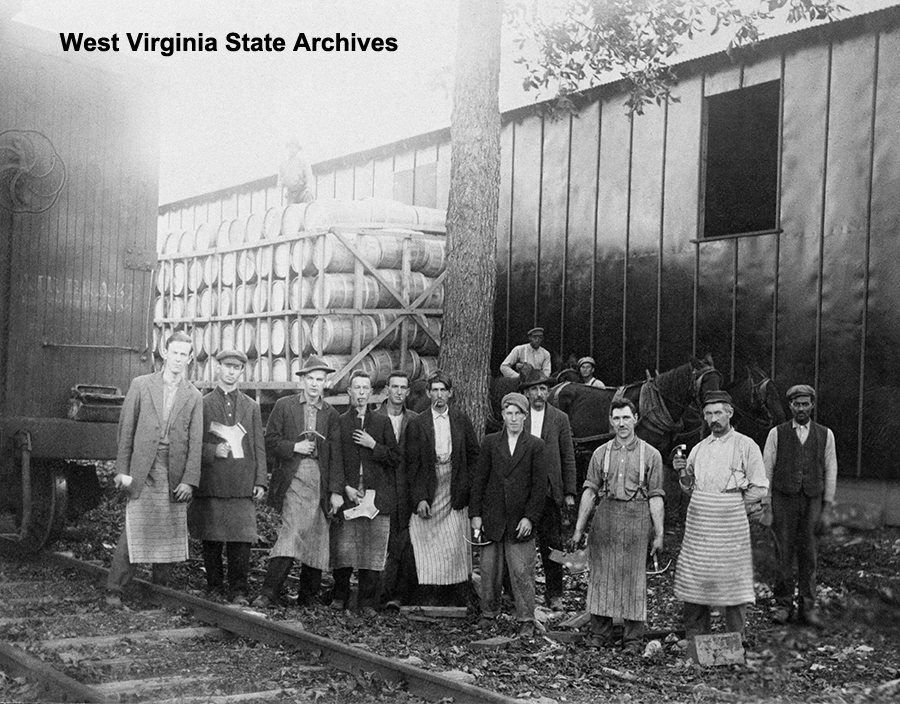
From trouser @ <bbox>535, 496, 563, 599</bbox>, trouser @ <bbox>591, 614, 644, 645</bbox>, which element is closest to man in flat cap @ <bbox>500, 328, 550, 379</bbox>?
trouser @ <bbox>535, 496, 563, 599</bbox>

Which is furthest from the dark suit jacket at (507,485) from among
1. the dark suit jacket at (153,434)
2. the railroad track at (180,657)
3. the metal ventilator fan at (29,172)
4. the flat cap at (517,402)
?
the metal ventilator fan at (29,172)

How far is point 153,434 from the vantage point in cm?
860

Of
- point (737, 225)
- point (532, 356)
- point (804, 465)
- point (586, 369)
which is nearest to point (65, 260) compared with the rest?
point (804, 465)

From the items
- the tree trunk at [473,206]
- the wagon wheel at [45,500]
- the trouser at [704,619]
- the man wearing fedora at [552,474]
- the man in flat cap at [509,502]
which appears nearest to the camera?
the trouser at [704,619]

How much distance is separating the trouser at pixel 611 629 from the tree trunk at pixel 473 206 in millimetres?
2957

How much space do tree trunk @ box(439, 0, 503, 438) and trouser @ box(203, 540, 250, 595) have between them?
2584mm

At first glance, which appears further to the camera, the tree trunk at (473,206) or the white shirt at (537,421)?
the tree trunk at (473,206)

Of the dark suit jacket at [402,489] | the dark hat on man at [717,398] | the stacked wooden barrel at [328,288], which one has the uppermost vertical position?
the stacked wooden barrel at [328,288]

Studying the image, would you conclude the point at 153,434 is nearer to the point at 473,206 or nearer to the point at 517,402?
the point at 517,402

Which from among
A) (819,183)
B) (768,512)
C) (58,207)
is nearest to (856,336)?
(819,183)

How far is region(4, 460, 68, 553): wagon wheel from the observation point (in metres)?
10.2

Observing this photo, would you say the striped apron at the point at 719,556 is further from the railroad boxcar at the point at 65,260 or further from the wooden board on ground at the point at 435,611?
the railroad boxcar at the point at 65,260

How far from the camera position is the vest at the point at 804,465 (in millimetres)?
8875

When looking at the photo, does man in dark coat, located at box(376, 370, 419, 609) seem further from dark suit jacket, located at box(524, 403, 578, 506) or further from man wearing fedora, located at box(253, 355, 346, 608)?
dark suit jacket, located at box(524, 403, 578, 506)
